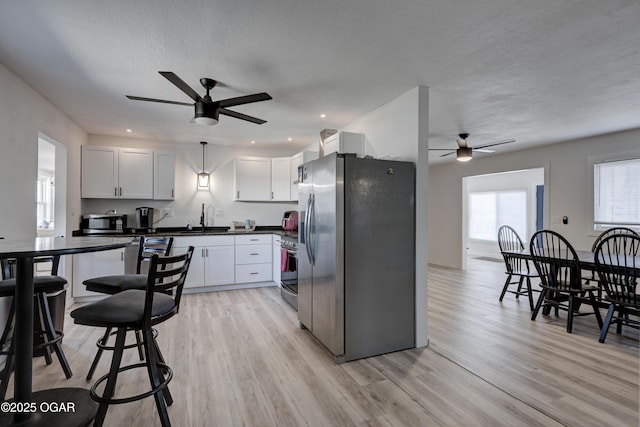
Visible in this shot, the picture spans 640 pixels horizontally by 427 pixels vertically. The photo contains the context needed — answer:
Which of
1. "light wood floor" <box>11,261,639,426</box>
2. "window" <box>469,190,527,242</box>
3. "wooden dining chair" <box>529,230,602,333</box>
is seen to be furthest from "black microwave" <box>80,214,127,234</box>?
"window" <box>469,190,527,242</box>

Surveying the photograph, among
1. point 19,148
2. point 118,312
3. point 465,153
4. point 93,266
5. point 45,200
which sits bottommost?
point 93,266

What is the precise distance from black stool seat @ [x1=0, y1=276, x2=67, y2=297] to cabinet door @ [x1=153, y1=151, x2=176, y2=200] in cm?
287

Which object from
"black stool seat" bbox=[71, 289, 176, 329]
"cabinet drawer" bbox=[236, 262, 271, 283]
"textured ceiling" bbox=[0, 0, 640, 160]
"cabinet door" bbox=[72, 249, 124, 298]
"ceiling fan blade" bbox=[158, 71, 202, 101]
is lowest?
"cabinet drawer" bbox=[236, 262, 271, 283]

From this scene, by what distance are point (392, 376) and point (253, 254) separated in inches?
122

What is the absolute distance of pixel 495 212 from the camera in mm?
8383

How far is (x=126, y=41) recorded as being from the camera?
2188 millimetres

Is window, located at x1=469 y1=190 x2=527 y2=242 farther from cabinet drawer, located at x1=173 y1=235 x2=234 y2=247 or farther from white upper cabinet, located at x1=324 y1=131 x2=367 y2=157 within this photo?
cabinet drawer, located at x1=173 y1=235 x2=234 y2=247

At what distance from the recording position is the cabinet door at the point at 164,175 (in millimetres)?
4871

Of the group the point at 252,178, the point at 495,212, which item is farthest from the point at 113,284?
the point at 495,212

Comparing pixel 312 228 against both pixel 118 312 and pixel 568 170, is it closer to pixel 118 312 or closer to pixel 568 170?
pixel 118 312

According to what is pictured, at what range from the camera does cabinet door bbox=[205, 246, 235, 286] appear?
470cm

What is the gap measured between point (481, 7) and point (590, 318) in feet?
12.3

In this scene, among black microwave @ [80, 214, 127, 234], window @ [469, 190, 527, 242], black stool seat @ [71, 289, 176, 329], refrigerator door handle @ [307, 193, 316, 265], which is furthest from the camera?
window @ [469, 190, 527, 242]

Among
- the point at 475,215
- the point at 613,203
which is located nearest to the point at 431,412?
the point at 613,203
